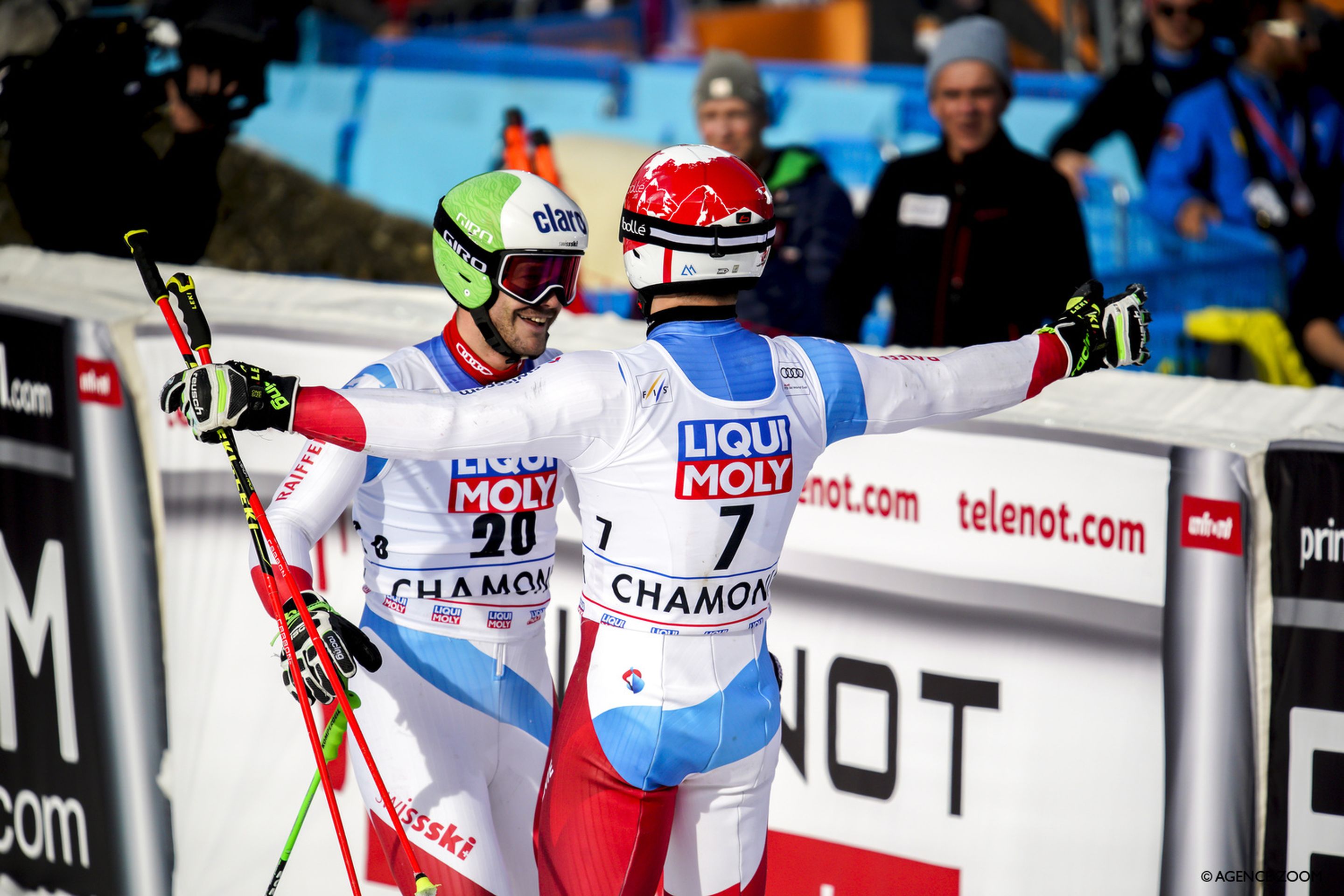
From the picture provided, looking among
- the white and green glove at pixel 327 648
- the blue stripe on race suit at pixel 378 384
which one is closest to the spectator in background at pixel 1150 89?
the blue stripe on race suit at pixel 378 384

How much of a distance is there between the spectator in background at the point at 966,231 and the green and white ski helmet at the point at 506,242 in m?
2.16

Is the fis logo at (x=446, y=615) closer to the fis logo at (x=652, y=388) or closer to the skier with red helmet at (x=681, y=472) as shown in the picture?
the skier with red helmet at (x=681, y=472)

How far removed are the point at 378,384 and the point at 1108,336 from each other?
1.75m

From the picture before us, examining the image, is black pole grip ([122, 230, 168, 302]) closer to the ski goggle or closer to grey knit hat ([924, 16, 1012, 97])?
the ski goggle

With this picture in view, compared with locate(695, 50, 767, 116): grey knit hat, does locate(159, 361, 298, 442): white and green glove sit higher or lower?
lower

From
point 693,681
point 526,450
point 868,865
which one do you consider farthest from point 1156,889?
point 526,450

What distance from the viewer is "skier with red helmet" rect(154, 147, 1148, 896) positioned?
2980 mm

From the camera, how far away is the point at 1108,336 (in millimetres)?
3367

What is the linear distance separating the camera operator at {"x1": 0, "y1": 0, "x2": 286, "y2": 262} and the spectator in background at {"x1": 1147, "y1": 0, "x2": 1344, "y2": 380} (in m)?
4.33

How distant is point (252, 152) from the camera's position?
10.7 m

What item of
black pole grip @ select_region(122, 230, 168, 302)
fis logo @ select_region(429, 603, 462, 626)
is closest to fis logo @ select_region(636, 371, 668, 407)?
fis logo @ select_region(429, 603, 462, 626)

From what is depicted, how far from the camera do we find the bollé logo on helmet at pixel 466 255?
3.49 meters

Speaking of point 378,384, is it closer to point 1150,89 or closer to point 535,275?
point 535,275

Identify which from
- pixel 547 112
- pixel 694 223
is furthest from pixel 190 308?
pixel 547 112
